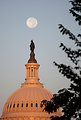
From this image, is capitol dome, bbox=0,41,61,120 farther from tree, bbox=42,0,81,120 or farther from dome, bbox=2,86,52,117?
tree, bbox=42,0,81,120

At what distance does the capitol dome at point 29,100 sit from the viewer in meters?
136

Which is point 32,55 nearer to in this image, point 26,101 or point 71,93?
point 26,101

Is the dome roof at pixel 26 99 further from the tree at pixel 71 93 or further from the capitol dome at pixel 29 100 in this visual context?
the tree at pixel 71 93

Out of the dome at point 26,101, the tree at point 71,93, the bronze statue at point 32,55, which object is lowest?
the tree at point 71,93

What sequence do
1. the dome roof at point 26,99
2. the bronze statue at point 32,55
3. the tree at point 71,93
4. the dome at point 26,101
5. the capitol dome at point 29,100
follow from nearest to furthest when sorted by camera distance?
the tree at point 71,93
the capitol dome at point 29,100
the dome at point 26,101
the dome roof at point 26,99
the bronze statue at point 32,55

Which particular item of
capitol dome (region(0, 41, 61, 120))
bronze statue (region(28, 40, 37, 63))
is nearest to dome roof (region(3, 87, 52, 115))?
capitol dome (region(0, 41, 61, 120))

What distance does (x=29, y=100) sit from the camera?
137 meters

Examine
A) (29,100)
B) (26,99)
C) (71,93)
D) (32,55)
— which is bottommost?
(71,93)

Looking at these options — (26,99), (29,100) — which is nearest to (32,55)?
(26,99)

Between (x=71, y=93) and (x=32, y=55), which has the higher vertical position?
(x=32, y=55)

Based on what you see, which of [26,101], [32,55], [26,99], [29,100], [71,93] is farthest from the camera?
→ [32,55]

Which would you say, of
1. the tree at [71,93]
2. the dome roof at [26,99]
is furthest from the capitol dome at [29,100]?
the tree at [71,93]

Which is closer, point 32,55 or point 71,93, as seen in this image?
point 71,93

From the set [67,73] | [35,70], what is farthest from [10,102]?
[67,73]
